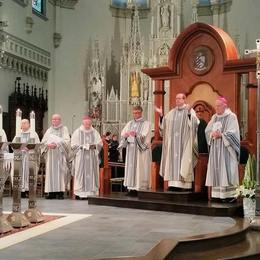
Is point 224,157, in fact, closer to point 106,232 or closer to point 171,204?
point 171,204

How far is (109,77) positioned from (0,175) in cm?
1473

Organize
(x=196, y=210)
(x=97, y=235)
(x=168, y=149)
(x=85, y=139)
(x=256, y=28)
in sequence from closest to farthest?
1. (x=97, y=235)
2. (x=196, y=210)
3. (x=168, y=149)
4. (x=85, y=139)
5. (x=256, y=28)

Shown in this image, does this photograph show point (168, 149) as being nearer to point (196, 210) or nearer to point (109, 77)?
point (196, 210)

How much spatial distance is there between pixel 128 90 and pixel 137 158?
8.95 meters

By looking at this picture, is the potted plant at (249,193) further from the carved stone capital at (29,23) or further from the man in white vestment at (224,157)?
the carved stone capital at (29,23)

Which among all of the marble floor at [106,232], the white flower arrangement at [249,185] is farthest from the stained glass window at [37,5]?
the white flower arrangement at [249,185]

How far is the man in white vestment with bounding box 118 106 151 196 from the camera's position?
11.6 m

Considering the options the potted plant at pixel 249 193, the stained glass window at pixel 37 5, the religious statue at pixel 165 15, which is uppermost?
the stained glass window at pixel 37 5

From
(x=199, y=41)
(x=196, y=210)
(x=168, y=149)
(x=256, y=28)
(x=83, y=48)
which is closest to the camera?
(x=196, y=210)

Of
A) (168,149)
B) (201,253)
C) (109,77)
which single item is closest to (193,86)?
(168,149)

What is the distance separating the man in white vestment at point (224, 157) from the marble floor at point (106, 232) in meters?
1.06

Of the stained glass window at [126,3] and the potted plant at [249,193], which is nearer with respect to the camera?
the potted plant at [249,193]

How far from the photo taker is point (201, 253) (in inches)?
239

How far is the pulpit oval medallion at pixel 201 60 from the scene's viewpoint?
11.4 meters
